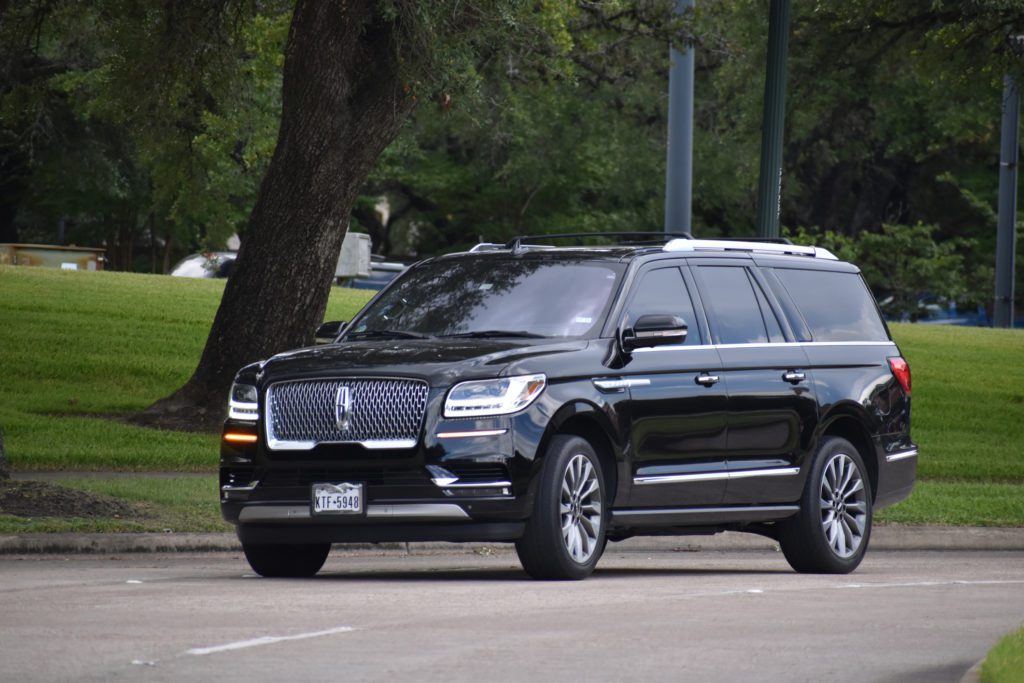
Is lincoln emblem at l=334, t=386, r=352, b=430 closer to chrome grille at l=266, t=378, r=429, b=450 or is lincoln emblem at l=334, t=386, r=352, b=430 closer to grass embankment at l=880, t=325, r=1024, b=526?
chrome grille at l=266, t=378, r=429, b=450

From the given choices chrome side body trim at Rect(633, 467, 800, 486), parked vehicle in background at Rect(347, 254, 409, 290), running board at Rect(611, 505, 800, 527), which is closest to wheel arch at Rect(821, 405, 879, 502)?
chrome side body trim at Rect(633, 467, 800, 486)

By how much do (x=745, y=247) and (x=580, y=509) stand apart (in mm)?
2703

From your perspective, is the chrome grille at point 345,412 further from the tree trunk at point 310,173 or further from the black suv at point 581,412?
the tree trunk at point 310,173

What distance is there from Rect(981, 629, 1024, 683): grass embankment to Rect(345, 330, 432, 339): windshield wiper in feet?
15.3

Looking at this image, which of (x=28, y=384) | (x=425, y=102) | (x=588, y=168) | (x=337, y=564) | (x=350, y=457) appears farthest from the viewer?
(x=588, y=168)

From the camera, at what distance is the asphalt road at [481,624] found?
7.57 metres

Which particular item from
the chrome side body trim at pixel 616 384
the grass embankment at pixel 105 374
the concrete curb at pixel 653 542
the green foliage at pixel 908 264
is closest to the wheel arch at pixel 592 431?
the chrome side body trim at pixel 616 384

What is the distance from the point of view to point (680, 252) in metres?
12.2

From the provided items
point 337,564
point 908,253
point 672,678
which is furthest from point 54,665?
point 908,253

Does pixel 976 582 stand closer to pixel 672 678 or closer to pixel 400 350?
pixel 400 350

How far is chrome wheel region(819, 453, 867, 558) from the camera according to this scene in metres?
12.7

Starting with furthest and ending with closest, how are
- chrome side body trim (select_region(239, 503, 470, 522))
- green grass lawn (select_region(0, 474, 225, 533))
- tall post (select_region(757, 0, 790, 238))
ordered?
tall post (select_region(757, 0, 790, 238)) → green grass lawn (select_region(0, 474, 225, 533)) → chrome side body trim (select_region(239, 503, 470, 522))

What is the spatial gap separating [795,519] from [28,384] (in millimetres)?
13592

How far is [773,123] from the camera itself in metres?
17.5
